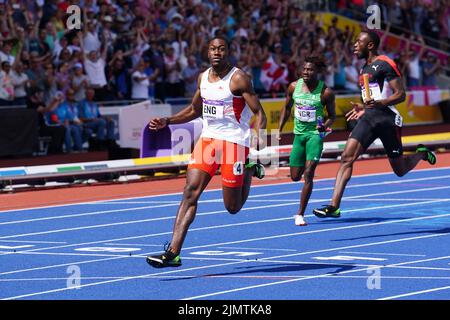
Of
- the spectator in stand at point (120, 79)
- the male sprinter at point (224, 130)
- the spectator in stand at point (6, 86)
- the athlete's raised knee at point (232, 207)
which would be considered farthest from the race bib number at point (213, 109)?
the spectator in stand at point (120, 79)

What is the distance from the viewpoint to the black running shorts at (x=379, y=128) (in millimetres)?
15344

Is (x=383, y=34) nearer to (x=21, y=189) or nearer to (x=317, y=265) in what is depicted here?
(x=21, y=189)

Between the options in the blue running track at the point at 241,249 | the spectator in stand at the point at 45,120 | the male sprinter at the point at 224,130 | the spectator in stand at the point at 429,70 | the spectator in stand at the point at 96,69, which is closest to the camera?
the blue running track at the point at 241,249

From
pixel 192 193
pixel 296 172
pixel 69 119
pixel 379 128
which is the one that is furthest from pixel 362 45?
pixel 69 119

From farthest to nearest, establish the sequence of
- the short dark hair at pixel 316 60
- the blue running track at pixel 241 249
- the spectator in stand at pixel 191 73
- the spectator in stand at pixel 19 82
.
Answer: the spectator in stand at pixel 191 73, the spectator in stand at pixel 19 82, the short dark hair at pixel 316 60, the blue running track at pixel 241 249

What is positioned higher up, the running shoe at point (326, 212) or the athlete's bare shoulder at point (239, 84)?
the athlete's bare shoulder at point (239, 84)

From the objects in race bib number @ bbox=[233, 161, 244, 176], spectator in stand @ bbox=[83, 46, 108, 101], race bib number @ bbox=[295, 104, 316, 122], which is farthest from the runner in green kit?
spectator in stand @ bbox=[83, 46, 108, 101]

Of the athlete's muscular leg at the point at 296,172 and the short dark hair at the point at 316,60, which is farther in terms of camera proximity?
the athlete's muscular leg at the point at 296,172

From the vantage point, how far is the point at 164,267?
11.8 metres

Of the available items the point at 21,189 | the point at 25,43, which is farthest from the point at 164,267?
the point at 25,43

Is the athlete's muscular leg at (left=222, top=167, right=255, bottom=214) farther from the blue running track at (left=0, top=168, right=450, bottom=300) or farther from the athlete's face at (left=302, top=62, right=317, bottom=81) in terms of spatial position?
the athlete's face at (left=302, top=62, right=317, bottom=81)

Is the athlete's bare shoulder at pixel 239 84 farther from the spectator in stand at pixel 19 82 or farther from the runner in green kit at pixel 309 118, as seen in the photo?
the spectator in stand at pixel 19 82

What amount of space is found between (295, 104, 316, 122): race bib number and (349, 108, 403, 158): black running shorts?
0.64 meters

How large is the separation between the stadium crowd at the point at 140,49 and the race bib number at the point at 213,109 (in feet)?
41.6
